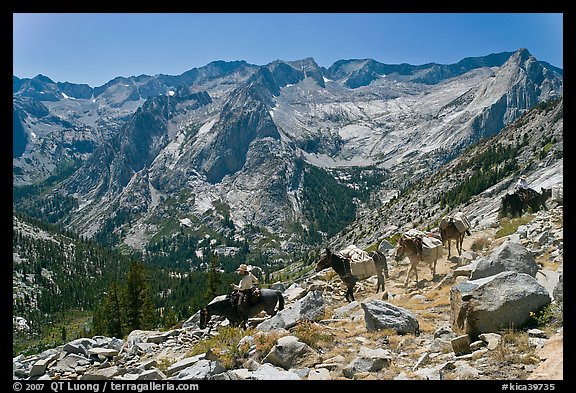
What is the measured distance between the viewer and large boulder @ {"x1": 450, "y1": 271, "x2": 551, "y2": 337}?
9203 millimetres

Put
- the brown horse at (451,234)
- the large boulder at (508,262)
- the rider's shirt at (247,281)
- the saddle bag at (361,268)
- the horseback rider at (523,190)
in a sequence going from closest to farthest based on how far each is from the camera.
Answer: the large boulder at (508,262)
the rider's shirt at (247,281)
the saddle bag at (361,268)
the brown horse at (451,234)
the horseback rider at (523,190)

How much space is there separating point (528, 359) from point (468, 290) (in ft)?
9.01

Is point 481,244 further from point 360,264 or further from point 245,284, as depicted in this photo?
point 245,284

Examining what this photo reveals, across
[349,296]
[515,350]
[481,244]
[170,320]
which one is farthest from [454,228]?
[170,320]

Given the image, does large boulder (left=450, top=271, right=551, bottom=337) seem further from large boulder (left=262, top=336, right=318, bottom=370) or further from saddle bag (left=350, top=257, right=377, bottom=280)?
saddle bag (left=350, top=257, right=377, bottom=280)

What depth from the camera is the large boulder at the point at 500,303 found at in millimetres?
9203

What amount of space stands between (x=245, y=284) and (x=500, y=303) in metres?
9.97

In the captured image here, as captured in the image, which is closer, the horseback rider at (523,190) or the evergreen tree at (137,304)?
the horseback rider at (523,190)

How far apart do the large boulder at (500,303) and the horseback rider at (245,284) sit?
8853 millimetres

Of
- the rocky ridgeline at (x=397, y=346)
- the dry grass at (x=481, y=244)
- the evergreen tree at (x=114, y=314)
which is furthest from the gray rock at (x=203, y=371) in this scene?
the evergreen tree at (x=114, y=314)

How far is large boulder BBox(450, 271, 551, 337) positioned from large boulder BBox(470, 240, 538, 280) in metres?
3.33

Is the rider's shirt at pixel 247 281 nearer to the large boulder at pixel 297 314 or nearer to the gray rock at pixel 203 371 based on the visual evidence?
the large boulder at pixel 297 314
